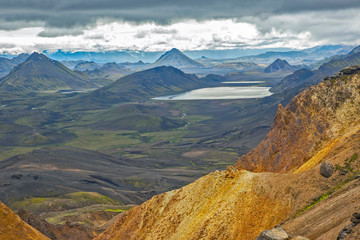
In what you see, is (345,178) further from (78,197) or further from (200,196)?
(78,197)

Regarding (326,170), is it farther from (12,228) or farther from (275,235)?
(12,228)

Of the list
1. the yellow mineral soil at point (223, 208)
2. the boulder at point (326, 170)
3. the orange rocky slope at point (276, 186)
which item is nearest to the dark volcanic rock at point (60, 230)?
the orange rocky slope at point (276, 186)

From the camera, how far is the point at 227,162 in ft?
611

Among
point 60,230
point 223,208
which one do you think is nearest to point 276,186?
point 223,208

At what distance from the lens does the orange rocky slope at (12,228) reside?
53.8m

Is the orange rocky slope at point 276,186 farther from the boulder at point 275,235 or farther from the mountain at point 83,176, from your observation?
the mountain at point 83,176

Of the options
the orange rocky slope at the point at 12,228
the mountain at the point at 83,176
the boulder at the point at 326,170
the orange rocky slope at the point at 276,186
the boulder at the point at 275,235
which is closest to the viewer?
the boulder at the point at 275,235

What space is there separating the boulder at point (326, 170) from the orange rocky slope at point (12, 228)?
143 feet

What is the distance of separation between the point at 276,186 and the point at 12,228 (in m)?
39.2

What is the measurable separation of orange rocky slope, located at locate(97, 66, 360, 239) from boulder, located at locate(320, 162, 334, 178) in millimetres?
546

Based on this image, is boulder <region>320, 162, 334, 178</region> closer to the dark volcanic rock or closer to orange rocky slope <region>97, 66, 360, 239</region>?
orange rocky slope <region>97, 66, 360, 239</region>

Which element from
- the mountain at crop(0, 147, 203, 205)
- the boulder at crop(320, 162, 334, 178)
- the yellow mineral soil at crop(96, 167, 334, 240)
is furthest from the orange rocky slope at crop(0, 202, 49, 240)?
the mountain at crop(0, 147, 203, 205)

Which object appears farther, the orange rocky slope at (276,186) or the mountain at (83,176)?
the mountain at (83,176)

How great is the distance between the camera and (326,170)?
45.1 m
